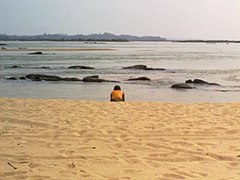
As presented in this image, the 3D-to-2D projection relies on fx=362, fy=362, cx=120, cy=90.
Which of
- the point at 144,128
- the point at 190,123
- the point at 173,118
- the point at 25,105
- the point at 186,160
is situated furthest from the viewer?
the point at 25,105

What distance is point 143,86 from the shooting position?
23031 millimetres

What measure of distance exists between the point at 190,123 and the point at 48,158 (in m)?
3.65

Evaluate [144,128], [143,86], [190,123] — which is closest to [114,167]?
[144,128]

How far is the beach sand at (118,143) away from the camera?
459 centimetres

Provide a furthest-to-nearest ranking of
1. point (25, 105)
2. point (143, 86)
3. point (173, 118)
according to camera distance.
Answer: point (143, 86) < point (25, 105) < point (173, 118)

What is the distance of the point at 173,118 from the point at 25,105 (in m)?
4.24

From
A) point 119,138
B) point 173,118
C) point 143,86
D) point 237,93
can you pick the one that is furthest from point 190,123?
point 143,86

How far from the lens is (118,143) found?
19.5 feet

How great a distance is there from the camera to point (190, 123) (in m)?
7.74

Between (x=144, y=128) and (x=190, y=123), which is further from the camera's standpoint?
(x=190, y=123)

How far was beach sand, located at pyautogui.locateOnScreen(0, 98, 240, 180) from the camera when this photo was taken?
4590mm

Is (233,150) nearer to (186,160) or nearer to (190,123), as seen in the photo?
(186,160)

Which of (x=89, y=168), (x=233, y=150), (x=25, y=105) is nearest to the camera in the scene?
(x=89, y=168)

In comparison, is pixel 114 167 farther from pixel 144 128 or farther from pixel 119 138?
pixel 144 128
